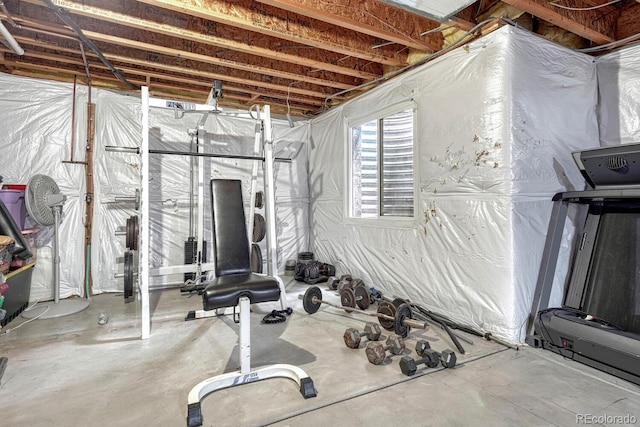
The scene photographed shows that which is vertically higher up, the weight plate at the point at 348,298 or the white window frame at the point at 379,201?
the white window frame at the point at 379,201

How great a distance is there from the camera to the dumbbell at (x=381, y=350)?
2197 mm

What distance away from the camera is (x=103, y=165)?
13.4 ft

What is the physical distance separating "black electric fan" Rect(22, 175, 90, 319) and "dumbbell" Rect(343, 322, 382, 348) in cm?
293

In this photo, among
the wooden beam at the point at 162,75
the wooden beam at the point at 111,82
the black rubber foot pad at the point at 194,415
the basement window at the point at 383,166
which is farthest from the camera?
the basement window at the point at 383,166

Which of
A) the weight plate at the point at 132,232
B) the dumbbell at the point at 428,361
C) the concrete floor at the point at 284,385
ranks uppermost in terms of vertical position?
the weight plate at the point at 132,232

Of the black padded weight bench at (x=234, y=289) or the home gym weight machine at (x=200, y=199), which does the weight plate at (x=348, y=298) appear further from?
the black padded weight bench at (x=234, y=289)

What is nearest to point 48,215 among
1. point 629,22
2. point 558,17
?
point 558,17

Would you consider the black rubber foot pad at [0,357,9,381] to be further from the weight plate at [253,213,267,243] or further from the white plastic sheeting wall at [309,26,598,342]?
the white plastic sheeting wall at [309,26,598,342]

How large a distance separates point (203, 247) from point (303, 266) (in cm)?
141

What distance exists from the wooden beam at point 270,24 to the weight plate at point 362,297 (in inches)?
93.0

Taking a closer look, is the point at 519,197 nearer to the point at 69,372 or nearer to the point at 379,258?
the point at 379,258

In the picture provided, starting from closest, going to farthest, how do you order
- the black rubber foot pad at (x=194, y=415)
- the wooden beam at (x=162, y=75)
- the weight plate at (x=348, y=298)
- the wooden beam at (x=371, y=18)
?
1. the black rubber foot pad at (x=194, y=415)
2. the wooden beam at (x=371, y=18)
3. the weight plate at (x=348, y=298)
4. the wooden beam at (x=162, y=75)

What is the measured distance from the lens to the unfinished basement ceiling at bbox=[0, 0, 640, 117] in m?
2.50

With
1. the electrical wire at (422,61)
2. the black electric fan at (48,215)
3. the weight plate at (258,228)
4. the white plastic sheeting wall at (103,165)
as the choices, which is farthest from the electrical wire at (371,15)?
the black electric fan at (48,215)
